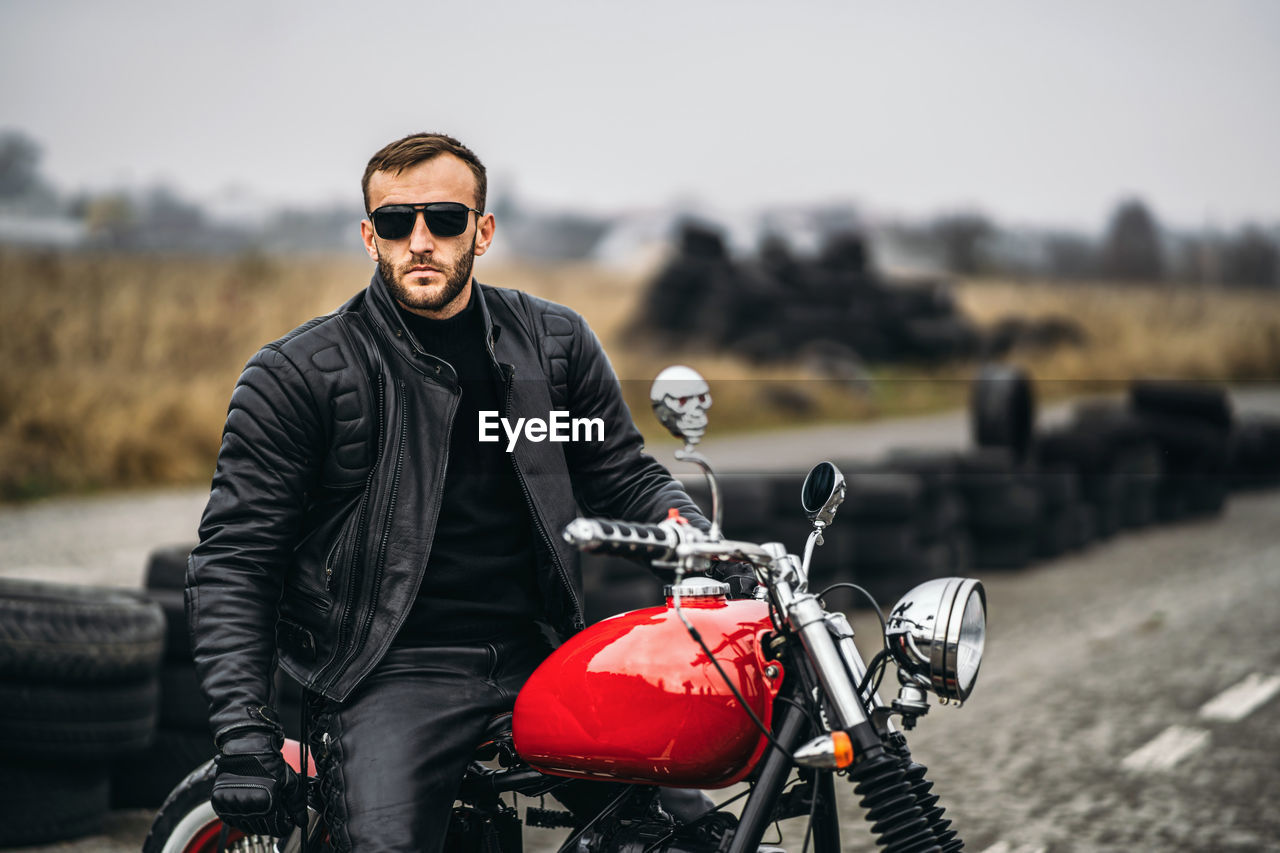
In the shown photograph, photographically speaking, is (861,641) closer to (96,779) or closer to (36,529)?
(96,779)

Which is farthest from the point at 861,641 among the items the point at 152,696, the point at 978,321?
the point at 978,321

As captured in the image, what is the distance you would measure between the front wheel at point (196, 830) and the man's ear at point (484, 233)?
1200 millimetres

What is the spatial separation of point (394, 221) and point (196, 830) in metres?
1.32

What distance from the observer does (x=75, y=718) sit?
4.19 metres

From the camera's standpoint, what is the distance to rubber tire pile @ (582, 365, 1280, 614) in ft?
24.7

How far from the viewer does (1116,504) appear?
11.5 m

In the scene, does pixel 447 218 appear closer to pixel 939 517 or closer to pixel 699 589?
pixel 699 589

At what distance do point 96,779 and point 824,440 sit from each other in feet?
46.9

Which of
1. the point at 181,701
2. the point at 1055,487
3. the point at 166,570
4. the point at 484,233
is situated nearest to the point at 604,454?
the point at 484,233

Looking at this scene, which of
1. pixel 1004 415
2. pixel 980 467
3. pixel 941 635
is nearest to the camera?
pixel 941 635

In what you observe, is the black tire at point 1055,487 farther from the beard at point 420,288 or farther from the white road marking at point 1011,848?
the beard at point 420,288

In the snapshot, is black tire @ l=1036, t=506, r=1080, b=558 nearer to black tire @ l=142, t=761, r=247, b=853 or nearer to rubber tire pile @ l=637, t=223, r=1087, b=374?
black tire @ l=142, t=761, r=247, b=853

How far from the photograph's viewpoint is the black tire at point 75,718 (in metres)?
4.09

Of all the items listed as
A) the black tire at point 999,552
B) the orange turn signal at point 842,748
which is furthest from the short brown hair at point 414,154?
the black tire at point 999,552
